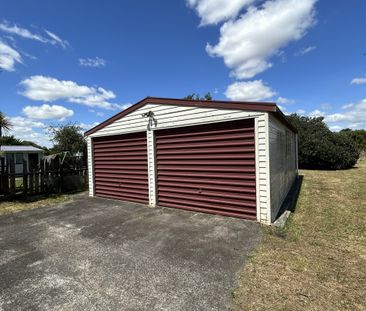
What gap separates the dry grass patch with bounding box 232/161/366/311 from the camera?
2611mm

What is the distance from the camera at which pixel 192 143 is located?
638 centimetres

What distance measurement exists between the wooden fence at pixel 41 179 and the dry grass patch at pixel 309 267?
27.9ft

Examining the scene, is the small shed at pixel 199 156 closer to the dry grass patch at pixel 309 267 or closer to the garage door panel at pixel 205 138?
the garage door panel at pixel 205 138

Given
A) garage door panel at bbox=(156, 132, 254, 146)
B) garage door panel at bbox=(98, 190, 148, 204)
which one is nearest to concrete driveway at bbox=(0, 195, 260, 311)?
garage door panel at bbox=(98, 190, 148, 204)

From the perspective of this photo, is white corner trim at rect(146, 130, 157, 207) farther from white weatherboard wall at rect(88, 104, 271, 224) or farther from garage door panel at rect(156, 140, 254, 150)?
garage door panel at rect(156, 140, 254, 150)

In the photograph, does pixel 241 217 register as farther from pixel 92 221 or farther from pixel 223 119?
pixel 92 221

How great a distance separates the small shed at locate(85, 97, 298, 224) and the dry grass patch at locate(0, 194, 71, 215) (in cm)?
187

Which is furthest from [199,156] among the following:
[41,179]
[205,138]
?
[41,179]

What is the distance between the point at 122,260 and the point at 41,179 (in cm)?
741

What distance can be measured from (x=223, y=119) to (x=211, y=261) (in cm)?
328

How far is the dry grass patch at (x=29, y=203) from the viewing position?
7.22 metres

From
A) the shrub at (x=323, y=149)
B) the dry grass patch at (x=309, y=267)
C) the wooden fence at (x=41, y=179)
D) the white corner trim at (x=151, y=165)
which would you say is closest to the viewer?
the dry grass patch at (x=309, y=267)

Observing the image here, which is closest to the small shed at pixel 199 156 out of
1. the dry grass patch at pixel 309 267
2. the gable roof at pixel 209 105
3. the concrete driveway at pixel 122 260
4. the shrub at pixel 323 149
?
the gable roof at pixel 209 105

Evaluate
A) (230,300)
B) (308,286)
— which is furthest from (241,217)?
(230,300)
